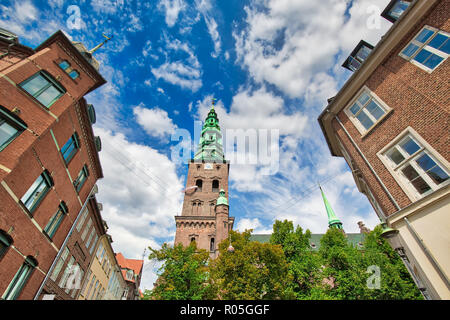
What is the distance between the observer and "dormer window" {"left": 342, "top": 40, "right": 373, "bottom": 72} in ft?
44.7

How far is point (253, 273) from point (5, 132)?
19158 millimetres

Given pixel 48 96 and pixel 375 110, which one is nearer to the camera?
pixel 375 110

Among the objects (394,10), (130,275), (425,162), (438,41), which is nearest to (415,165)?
(425,162)

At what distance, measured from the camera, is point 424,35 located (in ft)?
28.5

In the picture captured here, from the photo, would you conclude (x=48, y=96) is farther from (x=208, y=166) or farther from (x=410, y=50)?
(x=208, y=166)

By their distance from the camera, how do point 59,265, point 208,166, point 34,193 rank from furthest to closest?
point 208,166
point 59,265
point 34,193

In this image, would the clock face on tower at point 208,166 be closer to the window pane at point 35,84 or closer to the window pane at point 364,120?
the window pane at point 35,84

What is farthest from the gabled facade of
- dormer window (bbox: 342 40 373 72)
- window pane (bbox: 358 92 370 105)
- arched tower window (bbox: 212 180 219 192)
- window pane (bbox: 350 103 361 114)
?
dormer window (bbox: 342 40 373 72)

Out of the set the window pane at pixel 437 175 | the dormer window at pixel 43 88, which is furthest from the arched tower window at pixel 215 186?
the window pane at pixel 437 175

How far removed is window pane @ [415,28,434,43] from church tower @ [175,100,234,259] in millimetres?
33072

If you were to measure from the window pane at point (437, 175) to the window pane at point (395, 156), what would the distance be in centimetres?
117
